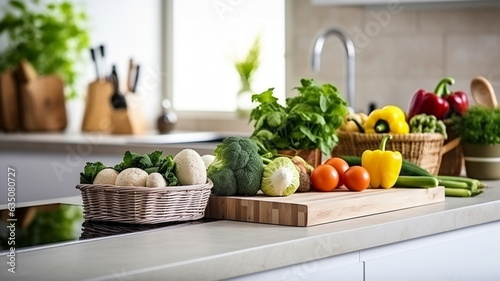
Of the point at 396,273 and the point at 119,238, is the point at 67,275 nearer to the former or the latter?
the point at 119,238

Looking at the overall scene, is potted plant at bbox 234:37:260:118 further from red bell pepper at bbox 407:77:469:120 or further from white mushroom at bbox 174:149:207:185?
white mushroom at bbox 174:149:207:185

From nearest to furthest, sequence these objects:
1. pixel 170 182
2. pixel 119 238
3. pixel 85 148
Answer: pixel 119 238 → pixel 170 182 → pixel 85 148

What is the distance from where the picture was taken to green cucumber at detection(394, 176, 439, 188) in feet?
7.03

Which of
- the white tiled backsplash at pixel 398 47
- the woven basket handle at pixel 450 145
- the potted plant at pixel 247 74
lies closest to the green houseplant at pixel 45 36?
the potted plant at pixel 247 74

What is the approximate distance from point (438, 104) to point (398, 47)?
1.82 meters

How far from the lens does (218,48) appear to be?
4.98 meters

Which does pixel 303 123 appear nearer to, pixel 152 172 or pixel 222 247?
pixel 152 172

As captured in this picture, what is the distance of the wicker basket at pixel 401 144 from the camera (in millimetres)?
2455

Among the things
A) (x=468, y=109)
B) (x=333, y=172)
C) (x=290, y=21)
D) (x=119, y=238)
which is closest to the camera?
(x=119, y=238)

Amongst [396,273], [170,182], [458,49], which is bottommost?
[396,273]

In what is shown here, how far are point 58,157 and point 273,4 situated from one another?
4.69ft

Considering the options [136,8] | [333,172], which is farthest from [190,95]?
[333,172]

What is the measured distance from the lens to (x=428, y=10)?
14.2 feet

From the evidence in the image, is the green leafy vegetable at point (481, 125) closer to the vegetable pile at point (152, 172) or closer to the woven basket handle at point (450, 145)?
the woven basket handle at point (450, 145)
